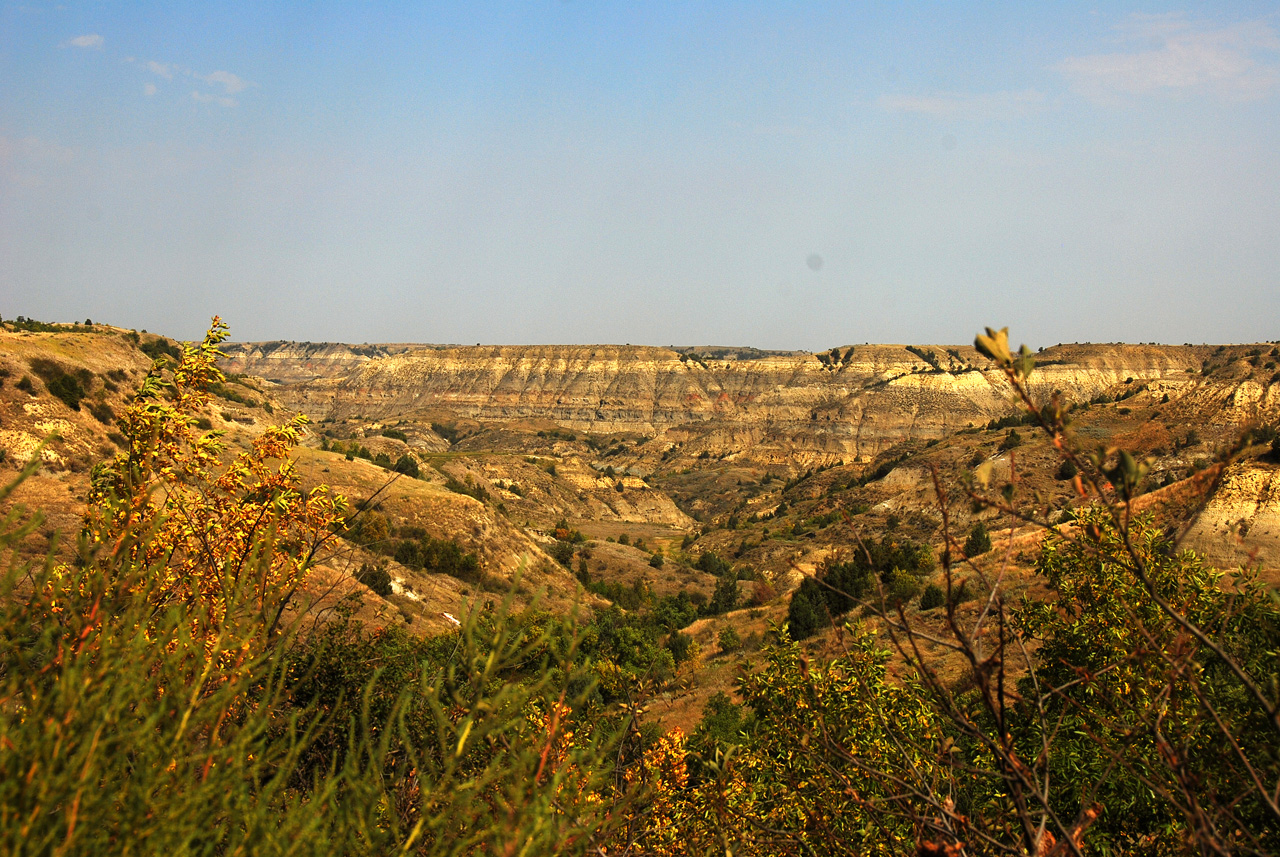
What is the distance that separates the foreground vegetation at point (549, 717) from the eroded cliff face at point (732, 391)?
106 meters

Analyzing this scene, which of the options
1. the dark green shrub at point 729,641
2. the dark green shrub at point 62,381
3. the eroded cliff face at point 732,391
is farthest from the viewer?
the eroded cliff face at point 732,391

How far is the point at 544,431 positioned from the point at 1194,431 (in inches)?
3668

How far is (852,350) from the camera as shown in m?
146

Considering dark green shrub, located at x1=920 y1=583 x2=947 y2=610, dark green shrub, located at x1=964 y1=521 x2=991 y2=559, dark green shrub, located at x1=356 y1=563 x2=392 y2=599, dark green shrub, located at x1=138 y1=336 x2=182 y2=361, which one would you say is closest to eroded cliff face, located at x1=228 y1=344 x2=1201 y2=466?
dark green shrub, located at x1=138 y1=336 x2=182 y2=361

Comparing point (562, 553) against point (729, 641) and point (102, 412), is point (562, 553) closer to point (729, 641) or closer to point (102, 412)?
point (729, 641)

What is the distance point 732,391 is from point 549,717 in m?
141

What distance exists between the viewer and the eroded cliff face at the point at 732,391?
116 meters

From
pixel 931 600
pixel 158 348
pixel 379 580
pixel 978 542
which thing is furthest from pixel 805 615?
pixel 158 348

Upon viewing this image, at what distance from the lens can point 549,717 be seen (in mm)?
6293

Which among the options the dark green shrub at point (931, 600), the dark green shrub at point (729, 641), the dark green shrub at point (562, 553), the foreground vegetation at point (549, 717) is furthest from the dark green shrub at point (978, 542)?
the foreground vegetation at point (549, 717)

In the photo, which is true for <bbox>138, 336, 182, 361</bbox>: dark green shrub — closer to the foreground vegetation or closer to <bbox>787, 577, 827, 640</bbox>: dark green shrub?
<bbox>787, 577, 827, 640</bbox>: dark green shrub

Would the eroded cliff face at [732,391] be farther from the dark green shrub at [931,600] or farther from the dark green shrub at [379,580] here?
the dark green shrub at [379,580]

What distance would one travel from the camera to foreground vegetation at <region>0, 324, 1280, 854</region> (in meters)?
2.47

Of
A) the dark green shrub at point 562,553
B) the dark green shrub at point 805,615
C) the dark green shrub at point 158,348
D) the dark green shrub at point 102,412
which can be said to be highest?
the dark green shrub at point 158,348
